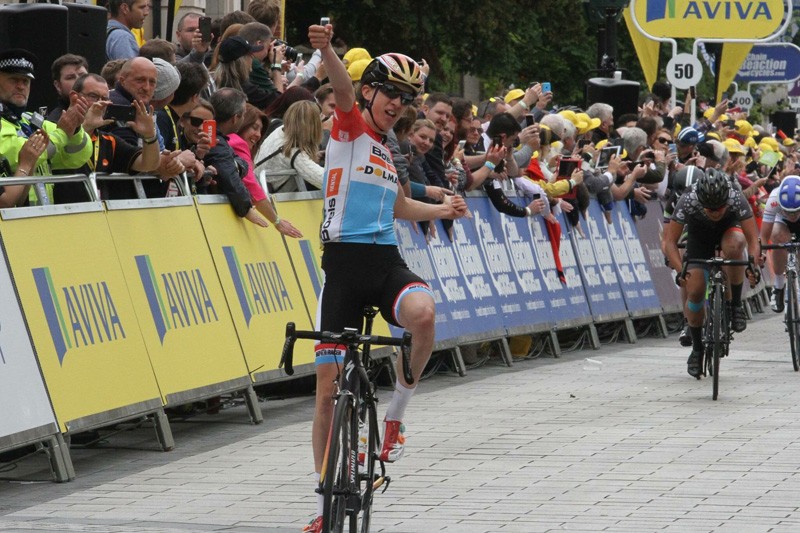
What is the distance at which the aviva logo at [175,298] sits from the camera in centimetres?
1067

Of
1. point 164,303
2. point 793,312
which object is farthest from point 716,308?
point 164,303

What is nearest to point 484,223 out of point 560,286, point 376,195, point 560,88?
point 560,286

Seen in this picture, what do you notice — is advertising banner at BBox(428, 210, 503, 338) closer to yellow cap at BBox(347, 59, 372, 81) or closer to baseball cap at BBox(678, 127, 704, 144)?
yellow cap at BBox(347, 59, 372, 81)

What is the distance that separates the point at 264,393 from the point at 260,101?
240 cm

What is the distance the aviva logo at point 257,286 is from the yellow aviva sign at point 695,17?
596 inches

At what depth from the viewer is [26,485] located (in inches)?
371

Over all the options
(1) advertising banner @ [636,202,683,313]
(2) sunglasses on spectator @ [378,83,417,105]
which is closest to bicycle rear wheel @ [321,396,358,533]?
(2) sunglasses on spectator @ [378,83,417,105]

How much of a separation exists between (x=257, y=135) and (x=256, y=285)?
1350mm

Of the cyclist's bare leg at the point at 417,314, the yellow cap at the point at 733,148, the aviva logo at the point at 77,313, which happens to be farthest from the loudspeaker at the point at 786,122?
the cyclist's bare leg at the point at 417,314

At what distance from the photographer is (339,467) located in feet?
22.9

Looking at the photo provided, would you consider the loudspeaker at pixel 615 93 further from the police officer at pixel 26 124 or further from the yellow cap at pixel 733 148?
the police officer at pixel 26 124

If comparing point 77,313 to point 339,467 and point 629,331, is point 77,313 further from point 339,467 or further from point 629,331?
point 629,331

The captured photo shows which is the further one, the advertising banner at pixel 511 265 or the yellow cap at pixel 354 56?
the advertising banner at pixel 511 265

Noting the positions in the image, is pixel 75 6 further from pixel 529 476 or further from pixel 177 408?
pixel 529 476
